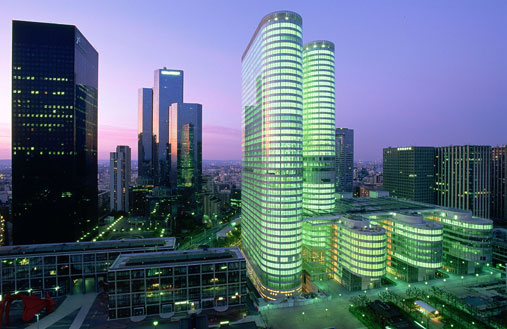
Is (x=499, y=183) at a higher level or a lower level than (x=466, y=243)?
higher

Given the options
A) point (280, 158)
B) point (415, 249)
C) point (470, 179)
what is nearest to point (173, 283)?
point (280, 158)

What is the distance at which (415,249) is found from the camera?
9069 centimetres

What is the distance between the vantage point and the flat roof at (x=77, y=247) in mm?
79750

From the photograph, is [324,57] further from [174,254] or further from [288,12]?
[174,254]

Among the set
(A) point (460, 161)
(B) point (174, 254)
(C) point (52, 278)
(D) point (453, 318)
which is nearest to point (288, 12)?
(B) point (174, 254)

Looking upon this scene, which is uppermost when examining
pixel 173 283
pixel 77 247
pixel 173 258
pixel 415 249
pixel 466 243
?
pixel 173 258

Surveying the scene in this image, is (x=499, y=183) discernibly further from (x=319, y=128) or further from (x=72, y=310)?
(x=72, y=310)

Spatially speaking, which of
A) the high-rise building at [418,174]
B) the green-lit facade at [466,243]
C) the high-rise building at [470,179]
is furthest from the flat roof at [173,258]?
the high-rise building at [470,179]

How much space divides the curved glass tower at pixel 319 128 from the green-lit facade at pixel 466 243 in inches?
1753

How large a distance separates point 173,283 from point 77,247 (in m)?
37.7

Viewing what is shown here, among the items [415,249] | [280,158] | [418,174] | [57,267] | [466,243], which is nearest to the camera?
[57,267]

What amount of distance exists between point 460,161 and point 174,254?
174181 millimetres

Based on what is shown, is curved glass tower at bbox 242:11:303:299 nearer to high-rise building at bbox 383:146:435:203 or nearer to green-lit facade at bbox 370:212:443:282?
green-lit facade at bbox 370:212:443:282

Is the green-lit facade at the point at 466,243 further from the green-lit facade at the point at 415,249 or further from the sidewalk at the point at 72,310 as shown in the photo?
the sidewalk at the point at 72,310
